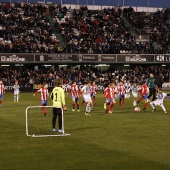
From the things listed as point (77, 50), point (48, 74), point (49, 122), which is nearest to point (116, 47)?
point (77, 50)

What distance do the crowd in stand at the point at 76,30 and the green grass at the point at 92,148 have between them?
151ft

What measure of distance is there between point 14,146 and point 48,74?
168ft

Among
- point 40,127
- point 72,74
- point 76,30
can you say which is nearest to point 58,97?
point 40,127

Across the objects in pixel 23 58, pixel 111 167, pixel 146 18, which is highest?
pixel 146 18

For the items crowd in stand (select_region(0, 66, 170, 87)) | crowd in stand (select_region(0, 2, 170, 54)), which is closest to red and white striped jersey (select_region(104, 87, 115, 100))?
crowd in stand (select_region(0, 66, 170, 87))

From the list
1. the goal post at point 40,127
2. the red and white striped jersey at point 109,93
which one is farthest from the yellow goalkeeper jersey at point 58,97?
the red and white striped jersey at point 109,93

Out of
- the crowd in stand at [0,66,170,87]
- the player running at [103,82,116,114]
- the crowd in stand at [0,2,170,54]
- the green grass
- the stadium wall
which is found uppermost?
the crowd in stand at [0,2,170,54]

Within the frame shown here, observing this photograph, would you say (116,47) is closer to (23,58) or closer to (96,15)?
(96,15)

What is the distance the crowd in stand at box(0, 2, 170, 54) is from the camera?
69.8 metres

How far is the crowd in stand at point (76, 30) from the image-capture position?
69750 mm

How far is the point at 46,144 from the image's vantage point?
57.5 feet

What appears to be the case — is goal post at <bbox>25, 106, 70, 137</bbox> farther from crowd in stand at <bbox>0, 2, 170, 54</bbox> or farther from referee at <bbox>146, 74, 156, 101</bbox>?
crowd in stand at <bbox>0, 2, 170, 54</bbox>

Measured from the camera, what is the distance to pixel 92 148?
1652cm

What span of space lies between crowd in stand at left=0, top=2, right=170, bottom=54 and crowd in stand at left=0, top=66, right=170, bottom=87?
9.45 ft
